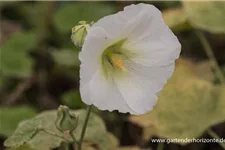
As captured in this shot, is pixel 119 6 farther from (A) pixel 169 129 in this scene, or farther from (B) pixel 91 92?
(B) pixel 91 92

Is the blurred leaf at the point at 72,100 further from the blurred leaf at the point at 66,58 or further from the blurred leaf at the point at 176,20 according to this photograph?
the blurred leaf at the point at 176,20

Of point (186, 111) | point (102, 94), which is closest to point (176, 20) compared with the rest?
point (186, 111)

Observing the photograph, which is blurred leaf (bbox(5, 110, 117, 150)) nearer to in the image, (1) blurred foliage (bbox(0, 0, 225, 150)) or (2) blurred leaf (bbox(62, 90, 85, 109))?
(1) blurred foliage (bbox(0, 0, 225, 150))

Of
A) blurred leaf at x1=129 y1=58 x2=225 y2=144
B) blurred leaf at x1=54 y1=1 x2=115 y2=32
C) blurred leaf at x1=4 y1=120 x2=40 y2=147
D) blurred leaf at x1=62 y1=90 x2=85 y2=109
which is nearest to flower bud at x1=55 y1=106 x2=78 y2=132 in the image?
blurred leaf at x1=4 y1=120 x2=40 y2=147

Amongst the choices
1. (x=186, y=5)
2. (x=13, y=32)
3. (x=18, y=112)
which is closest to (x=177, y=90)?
(x=186, y=5)

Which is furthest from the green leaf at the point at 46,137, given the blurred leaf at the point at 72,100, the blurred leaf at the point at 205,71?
the blurred leaf at the point at 205,71
